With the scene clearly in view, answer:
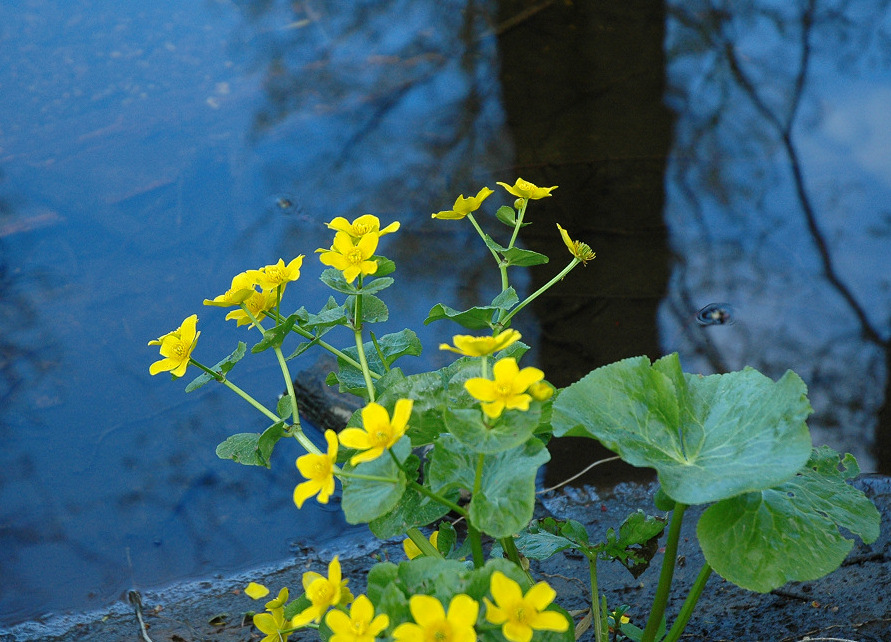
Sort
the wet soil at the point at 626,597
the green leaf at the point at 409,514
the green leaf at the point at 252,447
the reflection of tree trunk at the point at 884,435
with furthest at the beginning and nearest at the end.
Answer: the reflection of tree trunk at the point at 884,435 → the wet soil at the point at 626,597 → the green leaf at the point at 252,447 → the green leaf at the point at 409,514

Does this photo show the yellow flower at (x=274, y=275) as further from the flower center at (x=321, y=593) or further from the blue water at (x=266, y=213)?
the blue water at (x=266, y=213)

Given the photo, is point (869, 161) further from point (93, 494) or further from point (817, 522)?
point (93, 494)

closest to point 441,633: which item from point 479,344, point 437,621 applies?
point 437,621

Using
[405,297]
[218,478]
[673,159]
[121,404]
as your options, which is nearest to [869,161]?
[673,159]

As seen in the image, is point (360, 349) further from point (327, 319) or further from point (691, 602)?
point (691, 602)

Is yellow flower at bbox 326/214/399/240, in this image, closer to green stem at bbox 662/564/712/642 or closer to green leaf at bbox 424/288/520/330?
green leaf at bbox 424/288/520/330

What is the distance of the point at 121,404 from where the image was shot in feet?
9.36

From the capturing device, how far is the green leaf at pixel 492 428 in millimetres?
907

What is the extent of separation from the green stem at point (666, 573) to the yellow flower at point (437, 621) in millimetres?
385

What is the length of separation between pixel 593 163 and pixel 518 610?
3048 millimetres

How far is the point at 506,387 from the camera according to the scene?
0.90 meters

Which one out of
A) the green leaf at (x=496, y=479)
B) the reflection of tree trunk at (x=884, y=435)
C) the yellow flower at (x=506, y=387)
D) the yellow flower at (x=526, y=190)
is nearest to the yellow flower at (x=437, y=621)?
the green leaf at (x=496, y=479)

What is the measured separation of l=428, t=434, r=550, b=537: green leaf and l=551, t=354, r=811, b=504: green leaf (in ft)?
0.28

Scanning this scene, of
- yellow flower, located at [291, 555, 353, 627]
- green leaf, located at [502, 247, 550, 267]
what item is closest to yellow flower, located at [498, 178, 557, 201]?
green leaf, located at [502, 247, 550, 267]
